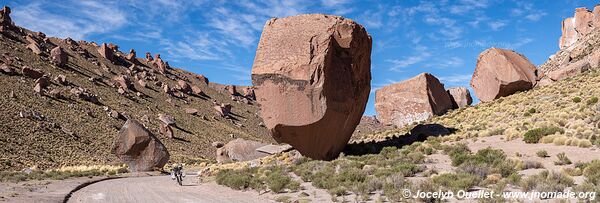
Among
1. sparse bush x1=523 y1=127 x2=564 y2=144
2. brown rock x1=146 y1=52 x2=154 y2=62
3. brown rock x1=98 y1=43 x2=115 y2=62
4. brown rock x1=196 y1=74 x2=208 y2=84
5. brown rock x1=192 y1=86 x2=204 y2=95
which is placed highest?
brown rock x1=146 y1=52 x2=154 y2=62

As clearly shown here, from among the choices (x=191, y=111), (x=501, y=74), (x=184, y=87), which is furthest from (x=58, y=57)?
(x=501, y=74)

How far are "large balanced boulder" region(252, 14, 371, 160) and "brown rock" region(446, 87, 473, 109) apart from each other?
25.2 metres

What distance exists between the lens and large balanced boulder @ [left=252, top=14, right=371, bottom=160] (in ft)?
70.2

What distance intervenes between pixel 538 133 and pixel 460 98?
24655 millimetres

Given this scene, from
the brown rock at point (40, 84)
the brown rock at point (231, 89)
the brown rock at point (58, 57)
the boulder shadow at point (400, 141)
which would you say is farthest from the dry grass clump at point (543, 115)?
the brown rock at point (231, 89)

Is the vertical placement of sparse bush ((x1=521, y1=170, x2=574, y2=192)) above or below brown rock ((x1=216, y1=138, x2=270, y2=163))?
below

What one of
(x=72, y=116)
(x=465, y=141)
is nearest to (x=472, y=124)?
(x=465, y=141)

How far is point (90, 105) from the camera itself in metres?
60.4

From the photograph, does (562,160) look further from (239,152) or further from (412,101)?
(239,152)

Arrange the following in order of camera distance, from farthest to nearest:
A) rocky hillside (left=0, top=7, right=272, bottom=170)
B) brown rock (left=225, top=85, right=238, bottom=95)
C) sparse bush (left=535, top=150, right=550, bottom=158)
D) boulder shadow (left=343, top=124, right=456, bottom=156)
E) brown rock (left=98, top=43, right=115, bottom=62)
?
brown rock (left=225, top=85, right=238, bottom=95)
brown rock (left=98, top=43, right=115, bottom=62)
rocky hillside (left=0, top=7, right=272, bottom=170)
boulder shadow (left=343, top=124, right=456, bottom=156)
sparse bush (left=535, top=150, right=550, bottom=158)

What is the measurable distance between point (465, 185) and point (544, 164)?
5738 millimetres

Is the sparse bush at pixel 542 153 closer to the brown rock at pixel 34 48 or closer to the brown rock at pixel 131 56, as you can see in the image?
the brown rock at pixel 34 48

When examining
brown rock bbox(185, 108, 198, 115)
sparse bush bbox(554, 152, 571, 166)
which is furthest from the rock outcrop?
sparse bush bbox(554, 152, 571, 166)

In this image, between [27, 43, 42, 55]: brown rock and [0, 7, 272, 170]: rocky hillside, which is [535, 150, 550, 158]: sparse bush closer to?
[0, 7, 272, 170]: rocky hillside
